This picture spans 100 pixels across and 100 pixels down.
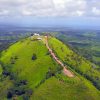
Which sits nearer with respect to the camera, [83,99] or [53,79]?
[83,99]

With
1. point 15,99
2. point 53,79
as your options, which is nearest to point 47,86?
point 53,79

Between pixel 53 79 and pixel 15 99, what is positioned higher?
pixel 53 79

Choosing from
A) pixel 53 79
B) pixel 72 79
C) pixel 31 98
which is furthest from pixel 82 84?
pixel 31 98

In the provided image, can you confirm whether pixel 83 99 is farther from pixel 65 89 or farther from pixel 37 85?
pixel 37 85

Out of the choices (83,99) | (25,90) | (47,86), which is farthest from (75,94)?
(25,90)

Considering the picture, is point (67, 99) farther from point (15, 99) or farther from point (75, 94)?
point (15, 99)

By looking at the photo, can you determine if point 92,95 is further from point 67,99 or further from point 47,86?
point 47,86

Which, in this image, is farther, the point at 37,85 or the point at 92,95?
the point at 37,85
